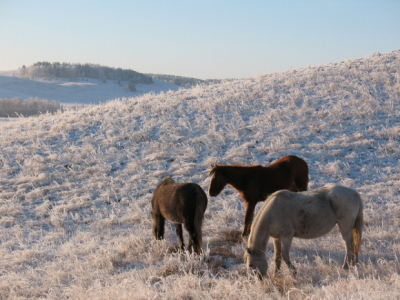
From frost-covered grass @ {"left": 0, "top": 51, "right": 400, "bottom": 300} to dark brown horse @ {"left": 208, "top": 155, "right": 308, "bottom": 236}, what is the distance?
0.79 m

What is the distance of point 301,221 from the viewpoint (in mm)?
4742

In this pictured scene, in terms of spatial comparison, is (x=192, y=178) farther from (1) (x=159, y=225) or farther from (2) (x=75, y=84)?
(2) (x=75, y=84)

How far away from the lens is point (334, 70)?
18.1 metres

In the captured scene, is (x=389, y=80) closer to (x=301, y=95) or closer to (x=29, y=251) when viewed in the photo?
(x=301, y=95)

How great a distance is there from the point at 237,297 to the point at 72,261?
3680mm

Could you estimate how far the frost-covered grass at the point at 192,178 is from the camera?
4.78 m

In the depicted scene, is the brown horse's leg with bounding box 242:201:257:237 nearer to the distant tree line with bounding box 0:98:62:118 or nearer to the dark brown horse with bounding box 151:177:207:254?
the dark brown horse with bounding box 151:177:207:254

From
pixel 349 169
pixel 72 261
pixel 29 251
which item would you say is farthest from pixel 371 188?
pixel 29 251

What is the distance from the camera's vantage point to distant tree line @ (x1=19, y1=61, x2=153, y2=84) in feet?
298

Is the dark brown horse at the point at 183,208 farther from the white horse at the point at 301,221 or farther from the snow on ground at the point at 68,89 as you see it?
the snow on ground at the point at 68,89

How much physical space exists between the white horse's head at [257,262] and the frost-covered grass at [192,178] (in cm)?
14

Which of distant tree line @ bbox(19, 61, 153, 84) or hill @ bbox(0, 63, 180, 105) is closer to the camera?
hill @ bbox(0, 63, 180, 105)

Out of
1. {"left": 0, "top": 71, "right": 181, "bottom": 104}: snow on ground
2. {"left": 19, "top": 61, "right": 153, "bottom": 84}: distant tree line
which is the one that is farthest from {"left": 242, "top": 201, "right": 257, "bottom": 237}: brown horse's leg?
{"left": 19, "top": 61, "right": 153, "bottom": 84}: distant tree line

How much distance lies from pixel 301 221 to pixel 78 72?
98.1 m
